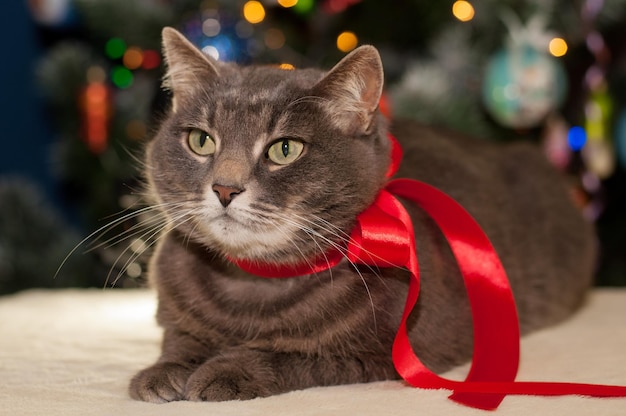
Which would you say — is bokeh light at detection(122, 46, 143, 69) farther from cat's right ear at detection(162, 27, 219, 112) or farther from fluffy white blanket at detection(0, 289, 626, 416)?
cat's right ear at detection(162, 27, 219, 112)

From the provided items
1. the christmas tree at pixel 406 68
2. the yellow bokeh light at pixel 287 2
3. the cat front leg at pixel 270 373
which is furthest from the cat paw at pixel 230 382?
the yellow bokeh light at pixel 287 2

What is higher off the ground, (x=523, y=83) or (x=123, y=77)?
(x=523, y=83)

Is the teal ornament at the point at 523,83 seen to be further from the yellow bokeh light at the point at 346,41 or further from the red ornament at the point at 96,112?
the red ornament at the point at 96,112

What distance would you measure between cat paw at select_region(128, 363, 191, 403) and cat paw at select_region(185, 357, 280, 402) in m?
0.02

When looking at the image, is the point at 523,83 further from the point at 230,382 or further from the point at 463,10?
the point at 230,382

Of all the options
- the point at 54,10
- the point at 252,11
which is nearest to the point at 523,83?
the point at 252,11

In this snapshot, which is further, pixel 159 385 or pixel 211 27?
pixel 211 27

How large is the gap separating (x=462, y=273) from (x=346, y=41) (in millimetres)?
1133

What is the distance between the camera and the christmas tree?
7.05ft

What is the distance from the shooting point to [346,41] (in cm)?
232

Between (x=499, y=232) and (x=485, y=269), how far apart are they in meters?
0.30

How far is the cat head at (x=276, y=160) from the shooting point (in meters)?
1.19

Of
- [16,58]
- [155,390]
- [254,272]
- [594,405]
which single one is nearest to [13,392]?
[155,390]

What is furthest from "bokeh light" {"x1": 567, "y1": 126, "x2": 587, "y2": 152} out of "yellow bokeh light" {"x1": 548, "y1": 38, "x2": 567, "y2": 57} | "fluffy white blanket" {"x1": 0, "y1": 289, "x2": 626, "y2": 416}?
"fluffy white blanket" {"x1": 0, "y1": 289, "x2": 626, "y2": 416}
